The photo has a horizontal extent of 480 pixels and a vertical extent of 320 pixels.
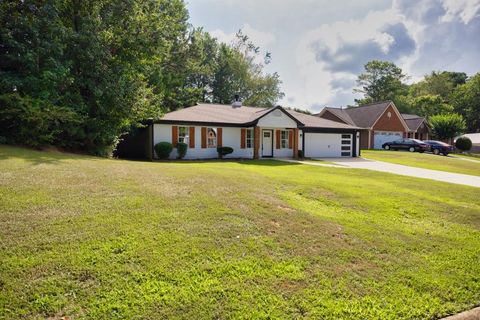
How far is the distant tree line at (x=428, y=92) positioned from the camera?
5734cm

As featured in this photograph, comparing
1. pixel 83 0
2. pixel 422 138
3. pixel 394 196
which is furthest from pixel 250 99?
pixel 394 196

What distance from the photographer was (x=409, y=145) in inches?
1339

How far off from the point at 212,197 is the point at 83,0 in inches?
579

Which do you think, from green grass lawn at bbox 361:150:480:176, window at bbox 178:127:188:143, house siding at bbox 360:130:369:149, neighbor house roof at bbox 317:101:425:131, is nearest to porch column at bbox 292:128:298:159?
green grass lawn at bbox 361:150:480:176

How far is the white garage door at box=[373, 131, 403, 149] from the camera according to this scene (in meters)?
37.6

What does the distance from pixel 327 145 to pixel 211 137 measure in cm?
1019

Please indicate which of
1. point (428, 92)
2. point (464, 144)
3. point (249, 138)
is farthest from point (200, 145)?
point (428, 92)

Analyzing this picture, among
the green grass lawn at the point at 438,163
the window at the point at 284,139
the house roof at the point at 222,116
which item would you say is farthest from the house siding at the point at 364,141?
the window at the point at 284,139

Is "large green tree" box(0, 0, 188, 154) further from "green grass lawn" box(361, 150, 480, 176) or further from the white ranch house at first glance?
"green grass lawn" box(361, 150, 480, 176)

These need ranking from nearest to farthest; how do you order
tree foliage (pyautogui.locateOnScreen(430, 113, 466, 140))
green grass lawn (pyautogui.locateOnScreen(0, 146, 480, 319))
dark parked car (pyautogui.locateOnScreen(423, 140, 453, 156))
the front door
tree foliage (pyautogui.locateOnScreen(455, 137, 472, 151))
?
green grass lawn (pyautogui.locateOnScreen(0, 146, 480, 319))
the front door
dark parked car (pyautogui.locateOnScreen(423, 140, 453, 156))
tree foliage (pyautogui.locateOnScreen(430, 113, 466, 140))
tree foliage (pyautogui.locateOnScreen(455, 137, 472, 151))

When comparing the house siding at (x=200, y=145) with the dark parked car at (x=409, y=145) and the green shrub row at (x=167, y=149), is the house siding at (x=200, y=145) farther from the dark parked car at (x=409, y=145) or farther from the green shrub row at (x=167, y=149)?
the dark parked car at (x=409, y=145)

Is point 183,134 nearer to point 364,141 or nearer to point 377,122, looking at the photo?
point 364,141

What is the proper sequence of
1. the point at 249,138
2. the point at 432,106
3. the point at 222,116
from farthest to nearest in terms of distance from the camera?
the point at 432,106 → the point at 222,116 → the point at 249,138

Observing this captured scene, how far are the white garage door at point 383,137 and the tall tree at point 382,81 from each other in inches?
1219
